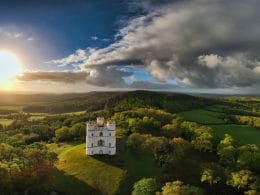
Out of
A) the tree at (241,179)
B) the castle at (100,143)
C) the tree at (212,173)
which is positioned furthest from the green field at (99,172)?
the tree at (241,179)

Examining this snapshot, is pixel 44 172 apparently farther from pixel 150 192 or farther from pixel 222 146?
pixel 222 146

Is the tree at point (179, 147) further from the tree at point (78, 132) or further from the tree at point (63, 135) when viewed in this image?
the tree at point (63, 135)

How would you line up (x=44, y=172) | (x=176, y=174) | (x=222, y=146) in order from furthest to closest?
(x=222, y=146) → (x=176, y=174) → (x=44, y=172)

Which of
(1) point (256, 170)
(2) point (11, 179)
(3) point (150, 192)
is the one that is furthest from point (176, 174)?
(2) point (11, 179)

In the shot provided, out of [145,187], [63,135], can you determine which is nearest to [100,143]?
[145,187]

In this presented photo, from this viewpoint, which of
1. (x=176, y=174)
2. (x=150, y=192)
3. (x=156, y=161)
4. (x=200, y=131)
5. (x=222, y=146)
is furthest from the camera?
(x=200, y=131)

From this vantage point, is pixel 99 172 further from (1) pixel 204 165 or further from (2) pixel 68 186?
(1) pixel 204 165

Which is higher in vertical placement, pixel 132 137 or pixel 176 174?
pixel 132 137
